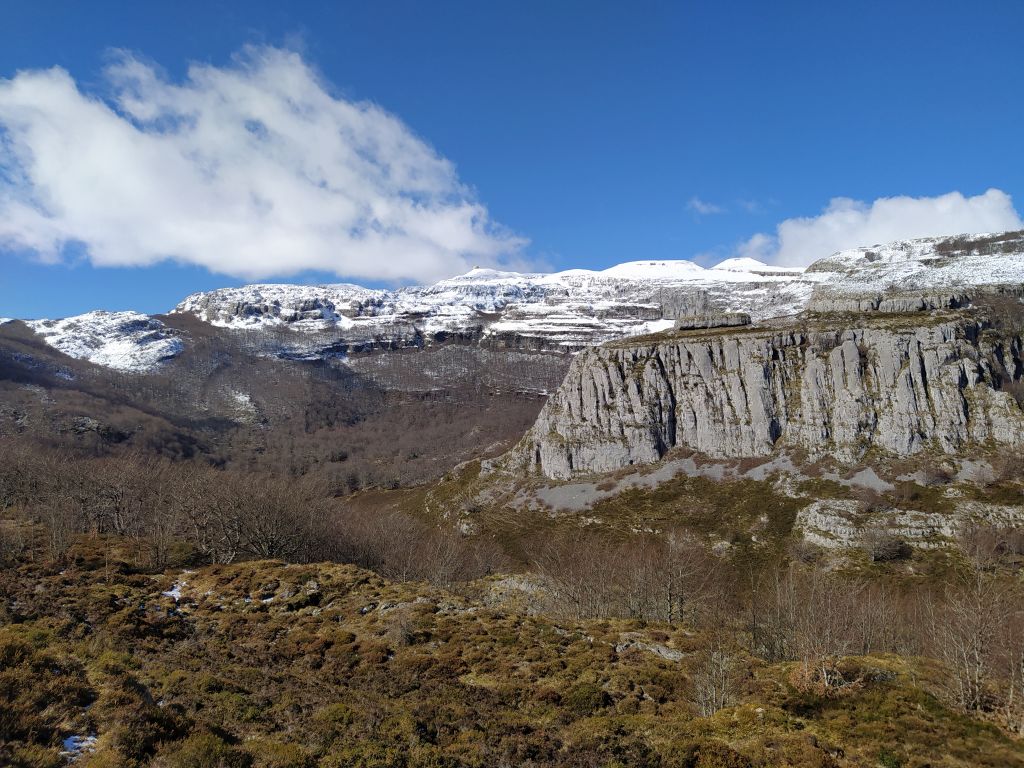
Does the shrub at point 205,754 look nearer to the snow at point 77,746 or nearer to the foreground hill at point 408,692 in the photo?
the foreground hill at point 408,692

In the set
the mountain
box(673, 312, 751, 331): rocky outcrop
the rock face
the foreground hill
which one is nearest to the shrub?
the foreground hill

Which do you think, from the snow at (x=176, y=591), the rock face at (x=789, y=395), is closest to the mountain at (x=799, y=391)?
the rock face at (x=789, y=395)

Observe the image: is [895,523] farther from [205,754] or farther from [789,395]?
[205,754]

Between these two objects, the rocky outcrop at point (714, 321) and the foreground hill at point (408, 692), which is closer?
the foreground hill at point (408, 692)

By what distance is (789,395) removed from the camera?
358 feet

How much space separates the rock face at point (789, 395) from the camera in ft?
310

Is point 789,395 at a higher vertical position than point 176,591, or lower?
higher

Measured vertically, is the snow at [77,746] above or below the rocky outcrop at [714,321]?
below

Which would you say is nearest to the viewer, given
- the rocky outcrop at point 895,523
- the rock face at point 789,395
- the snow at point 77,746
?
the snow at point 77,746

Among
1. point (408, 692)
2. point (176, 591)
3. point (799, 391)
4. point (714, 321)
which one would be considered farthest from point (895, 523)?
point (176, 591)

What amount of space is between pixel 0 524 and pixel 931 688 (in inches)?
3045

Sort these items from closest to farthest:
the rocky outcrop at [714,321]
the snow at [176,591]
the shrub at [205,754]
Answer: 1. the shrub at [205,754]
2. the snow at [176,591]
3. the rocky outcrop at [714,321]

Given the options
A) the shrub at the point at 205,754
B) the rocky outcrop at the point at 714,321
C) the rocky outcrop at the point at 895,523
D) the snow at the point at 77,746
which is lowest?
the rocky outcrop at the point at 895,523

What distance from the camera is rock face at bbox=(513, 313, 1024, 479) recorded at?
94375mm
